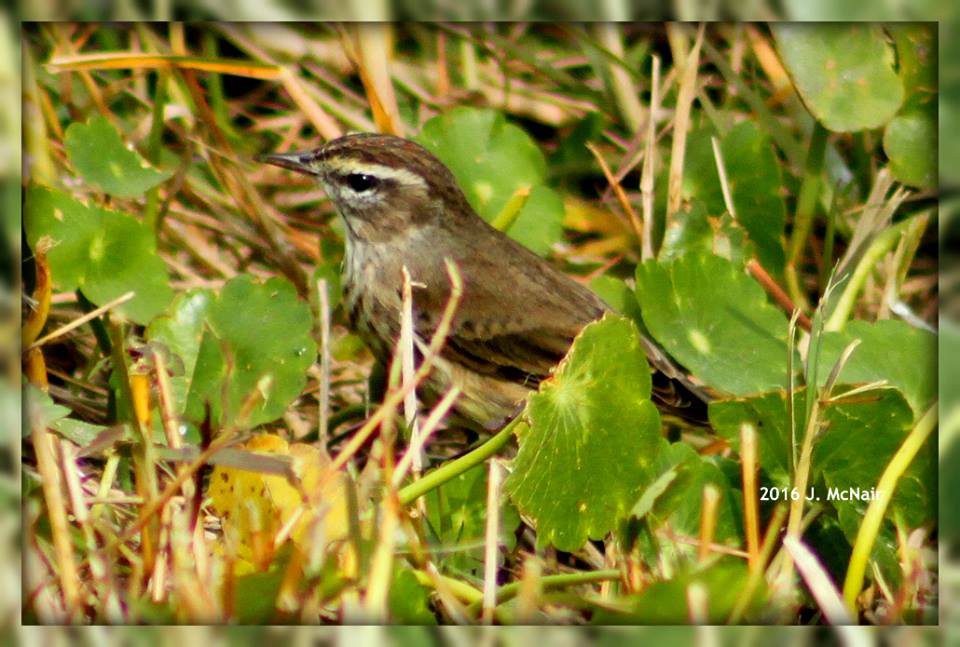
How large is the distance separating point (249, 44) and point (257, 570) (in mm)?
1544

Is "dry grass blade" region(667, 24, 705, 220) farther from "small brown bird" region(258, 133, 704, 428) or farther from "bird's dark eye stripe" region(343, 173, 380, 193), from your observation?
"bird's dark eye stripe" region(343, 173, 380, 193)

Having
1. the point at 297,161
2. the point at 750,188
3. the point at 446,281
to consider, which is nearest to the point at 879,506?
the point at 750,188

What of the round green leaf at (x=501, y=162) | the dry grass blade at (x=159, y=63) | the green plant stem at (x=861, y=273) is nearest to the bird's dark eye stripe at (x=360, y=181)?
the round green leaf at (x=501, y=162)

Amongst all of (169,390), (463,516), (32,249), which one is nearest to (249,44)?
(32,249)

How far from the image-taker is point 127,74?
12.6 feet

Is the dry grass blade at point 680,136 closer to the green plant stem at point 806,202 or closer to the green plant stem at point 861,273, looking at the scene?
the green plant stem at point 806,202

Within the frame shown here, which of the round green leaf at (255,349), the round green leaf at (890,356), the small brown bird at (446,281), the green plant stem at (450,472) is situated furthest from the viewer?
the small brown bird at (446,281)

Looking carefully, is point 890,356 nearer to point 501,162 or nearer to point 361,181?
point 501,162

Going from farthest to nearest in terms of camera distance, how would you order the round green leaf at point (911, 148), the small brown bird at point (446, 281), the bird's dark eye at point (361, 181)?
the bird's dark eye at point (361, 181)
the small brown bird at point (446, 281)
the round green leaf at point (911, 148)

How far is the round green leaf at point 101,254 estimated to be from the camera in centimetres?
309

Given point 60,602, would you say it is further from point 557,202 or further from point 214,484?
point 557,202

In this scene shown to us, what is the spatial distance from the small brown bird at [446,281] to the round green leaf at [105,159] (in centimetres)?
34

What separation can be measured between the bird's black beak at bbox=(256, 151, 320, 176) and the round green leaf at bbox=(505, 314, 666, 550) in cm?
116

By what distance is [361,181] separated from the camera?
138 inches
